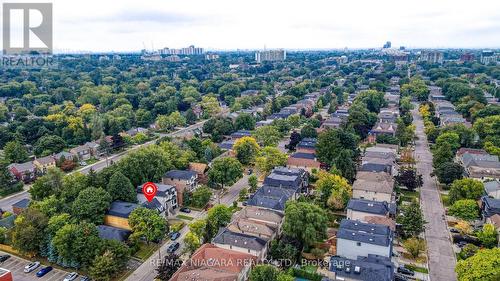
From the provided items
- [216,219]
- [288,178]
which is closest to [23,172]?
[216,219]

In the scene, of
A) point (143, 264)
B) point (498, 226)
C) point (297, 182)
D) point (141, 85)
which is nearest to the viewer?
point (143, 264)

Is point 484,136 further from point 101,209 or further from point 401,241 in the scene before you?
point 101,209

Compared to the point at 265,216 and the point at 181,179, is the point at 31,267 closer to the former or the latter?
the point at 181,179

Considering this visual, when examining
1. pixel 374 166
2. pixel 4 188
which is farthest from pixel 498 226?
pixel 4 188

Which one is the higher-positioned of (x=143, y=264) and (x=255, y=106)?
(x=255, y=106)

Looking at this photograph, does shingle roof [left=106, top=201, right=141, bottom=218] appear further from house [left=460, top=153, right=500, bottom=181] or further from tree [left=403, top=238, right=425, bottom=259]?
house [left=460, top=153, right=500, bottom=181]

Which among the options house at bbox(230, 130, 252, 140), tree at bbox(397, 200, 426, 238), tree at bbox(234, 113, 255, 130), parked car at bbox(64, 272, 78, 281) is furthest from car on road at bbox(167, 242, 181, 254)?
tree at bbox(234, 113, 255, 130)

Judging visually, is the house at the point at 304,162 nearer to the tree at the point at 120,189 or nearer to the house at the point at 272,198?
the house at the point at 272,198

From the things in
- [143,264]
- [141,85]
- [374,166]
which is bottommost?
[143,264]
